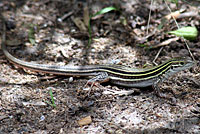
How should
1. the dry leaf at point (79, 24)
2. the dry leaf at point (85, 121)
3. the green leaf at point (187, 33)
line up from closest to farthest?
the dry leaf at point (85, 121), the green leaf at point (187, 33), the dry leaf at point (79, 24)

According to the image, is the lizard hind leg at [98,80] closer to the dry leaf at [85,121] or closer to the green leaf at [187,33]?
the dry leaf at [85,121]

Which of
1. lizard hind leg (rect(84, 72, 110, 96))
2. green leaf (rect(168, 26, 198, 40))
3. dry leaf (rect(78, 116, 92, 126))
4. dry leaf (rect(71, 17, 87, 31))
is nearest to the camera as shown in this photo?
dry leaf (rect(78, 116, 92, 126))

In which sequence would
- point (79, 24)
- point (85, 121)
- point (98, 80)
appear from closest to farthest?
point (85, 121) < point (98, 80) < point (79, 24)

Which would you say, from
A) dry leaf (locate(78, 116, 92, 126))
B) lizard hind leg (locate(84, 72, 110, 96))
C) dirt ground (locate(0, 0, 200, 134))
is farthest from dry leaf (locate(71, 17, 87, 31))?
dry leaf (locate(78, 116, 92, 126))

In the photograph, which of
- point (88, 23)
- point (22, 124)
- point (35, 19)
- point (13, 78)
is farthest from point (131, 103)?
point (35, 19)

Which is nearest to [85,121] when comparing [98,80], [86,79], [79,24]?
[98,80]

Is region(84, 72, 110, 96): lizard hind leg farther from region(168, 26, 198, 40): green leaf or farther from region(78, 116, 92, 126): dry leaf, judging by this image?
region(168, 26, 198, 40): green leaf

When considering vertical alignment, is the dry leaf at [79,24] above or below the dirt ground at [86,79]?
above

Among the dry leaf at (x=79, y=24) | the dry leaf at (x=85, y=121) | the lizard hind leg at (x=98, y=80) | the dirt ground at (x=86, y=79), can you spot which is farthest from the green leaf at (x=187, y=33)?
the dry leaf at (x=85, y=121)

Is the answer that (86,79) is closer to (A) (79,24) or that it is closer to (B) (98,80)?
(B) (98,80)
